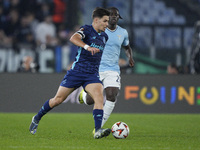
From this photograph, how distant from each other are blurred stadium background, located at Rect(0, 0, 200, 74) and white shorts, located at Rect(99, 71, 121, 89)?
6630 millimetres


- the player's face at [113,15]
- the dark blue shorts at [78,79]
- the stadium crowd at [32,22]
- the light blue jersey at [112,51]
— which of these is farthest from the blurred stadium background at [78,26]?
the dark blue shorts at [78,79]

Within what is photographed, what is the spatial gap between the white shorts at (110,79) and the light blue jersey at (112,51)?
0.09 metres

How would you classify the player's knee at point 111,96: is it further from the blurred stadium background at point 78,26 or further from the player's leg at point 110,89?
the blurred stadium background at point 78,26

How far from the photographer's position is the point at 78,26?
17797 mm

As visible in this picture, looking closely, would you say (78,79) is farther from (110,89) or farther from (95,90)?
(110,89)

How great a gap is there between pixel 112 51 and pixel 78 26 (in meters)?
8.45

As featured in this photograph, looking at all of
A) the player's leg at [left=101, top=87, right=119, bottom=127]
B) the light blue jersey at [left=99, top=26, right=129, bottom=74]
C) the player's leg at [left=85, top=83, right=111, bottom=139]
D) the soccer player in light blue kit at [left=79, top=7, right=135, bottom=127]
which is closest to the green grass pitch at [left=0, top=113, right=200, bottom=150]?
the player's leg at [left=85, top=83, right=111, bottom=139]

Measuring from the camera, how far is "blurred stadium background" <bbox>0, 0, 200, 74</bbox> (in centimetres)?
1605

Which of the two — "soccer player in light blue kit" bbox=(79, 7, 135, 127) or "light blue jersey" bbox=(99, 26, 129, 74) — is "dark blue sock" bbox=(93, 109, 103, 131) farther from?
"light blue jersey" bbox=(99, 26, 129, 74)

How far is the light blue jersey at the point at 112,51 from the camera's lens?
9.43 meters

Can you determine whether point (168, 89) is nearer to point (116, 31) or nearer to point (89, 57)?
point (116, 31)

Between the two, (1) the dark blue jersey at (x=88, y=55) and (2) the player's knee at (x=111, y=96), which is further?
(2) the player's knee at (x=111, y=96)

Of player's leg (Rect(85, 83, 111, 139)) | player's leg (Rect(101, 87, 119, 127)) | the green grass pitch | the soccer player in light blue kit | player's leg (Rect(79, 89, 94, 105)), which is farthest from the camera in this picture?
player's leg (Rect(79, 89, 94, 105))

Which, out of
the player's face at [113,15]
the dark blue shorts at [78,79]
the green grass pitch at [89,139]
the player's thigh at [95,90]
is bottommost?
the green grass pitch at [89,139]
